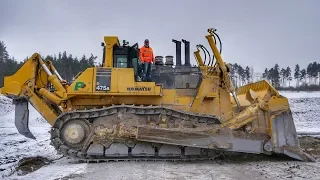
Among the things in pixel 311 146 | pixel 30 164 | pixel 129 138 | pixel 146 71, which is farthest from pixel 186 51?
pixel 30 164

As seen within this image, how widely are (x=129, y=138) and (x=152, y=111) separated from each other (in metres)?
0.92

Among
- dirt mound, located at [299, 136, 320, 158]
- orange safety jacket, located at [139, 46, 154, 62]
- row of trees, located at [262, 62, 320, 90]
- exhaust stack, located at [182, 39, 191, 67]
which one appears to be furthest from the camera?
row of trees, located at [262, 62, 320, 90]

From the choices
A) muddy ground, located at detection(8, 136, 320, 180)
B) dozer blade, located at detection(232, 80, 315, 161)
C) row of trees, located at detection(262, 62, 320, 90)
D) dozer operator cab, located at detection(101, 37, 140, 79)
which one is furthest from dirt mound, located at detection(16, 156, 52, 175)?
row of trees, located at detection(262, 62, 320, 90)

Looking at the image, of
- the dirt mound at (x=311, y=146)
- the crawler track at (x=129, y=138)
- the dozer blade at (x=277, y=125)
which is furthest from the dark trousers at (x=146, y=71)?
the dirt mound at (x=311, y=146)

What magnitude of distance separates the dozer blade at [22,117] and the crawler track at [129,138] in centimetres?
160

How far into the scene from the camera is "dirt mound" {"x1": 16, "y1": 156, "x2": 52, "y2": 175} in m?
9.61

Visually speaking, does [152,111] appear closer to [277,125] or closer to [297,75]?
[277,125]

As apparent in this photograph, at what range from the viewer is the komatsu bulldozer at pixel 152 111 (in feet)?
32.9

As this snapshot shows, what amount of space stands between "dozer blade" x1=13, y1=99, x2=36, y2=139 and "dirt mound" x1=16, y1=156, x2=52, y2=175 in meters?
0.86

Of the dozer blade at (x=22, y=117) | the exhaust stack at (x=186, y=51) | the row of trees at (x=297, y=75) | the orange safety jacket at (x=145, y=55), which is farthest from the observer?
the row of trees at (x=297, y=75)

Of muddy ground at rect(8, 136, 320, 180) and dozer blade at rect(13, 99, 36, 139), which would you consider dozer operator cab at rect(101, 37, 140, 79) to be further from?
muddy ground at rect(8, 136, 320, 180)

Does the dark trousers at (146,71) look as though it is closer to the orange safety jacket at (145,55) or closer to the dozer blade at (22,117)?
the orange safety jacket at (145,55)

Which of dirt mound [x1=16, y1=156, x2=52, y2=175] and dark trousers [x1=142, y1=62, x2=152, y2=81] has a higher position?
dark trousers [x1=142, y1=62, x2=152, y2=81]

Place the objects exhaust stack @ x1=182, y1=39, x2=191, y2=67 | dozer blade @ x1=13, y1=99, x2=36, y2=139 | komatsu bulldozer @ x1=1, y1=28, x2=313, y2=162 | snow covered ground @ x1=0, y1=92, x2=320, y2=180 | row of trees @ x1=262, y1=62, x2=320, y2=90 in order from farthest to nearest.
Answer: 1. row of trees @ x1=262, y1=62, x2=320, y2=90
2. exhaust stack @ x1=182, y1=39, x2=191, y2=67
3. dozer blade @ x1=13, y1=99, x2=36, y2=139
4. komatsu bulldozer @ x1=1, y1=28, x2=313, y2=162
5. snow covered ground @ x1=0, y1=92, x2=320, y2=180
